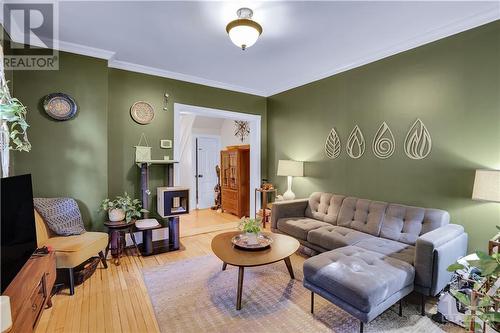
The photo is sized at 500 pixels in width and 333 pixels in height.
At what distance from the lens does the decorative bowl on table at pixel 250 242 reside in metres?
2.46

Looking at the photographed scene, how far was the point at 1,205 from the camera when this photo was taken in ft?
4.59

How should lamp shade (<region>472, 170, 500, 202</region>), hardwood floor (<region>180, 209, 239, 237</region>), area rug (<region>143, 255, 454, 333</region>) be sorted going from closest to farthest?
1. area rug (<region>143, 255, 454, 333</region>)
2. lamp shade (<region>472, 170, 500, 202</region>)
3. hardwood floor (<region>180, 209, 239, 237</region>)

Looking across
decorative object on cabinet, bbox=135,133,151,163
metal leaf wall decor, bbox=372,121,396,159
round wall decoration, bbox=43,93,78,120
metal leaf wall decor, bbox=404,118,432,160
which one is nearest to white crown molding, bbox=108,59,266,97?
round wall decoration, bbox=43,93,78,120

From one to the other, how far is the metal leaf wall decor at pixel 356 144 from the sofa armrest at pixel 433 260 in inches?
61.3

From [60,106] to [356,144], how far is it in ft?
12.9

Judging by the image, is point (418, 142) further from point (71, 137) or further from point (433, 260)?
point (71, 137)

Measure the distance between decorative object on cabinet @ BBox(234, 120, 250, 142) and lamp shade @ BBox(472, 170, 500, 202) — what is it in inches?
169

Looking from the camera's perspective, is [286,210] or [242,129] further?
[242,129]

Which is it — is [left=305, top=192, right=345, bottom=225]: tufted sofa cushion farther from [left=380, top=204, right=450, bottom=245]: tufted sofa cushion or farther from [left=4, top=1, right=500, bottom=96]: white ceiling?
[left=4, top=1, right=500, bottom=96]: white ceiling

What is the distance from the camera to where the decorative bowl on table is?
8.09 feet

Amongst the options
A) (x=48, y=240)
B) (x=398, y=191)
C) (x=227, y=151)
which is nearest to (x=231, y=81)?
(x=227, y=151)

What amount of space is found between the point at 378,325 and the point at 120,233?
307cm

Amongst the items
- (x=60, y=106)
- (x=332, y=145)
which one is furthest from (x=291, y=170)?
(x=60, y=106)

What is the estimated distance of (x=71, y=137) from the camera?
9.89 ft
